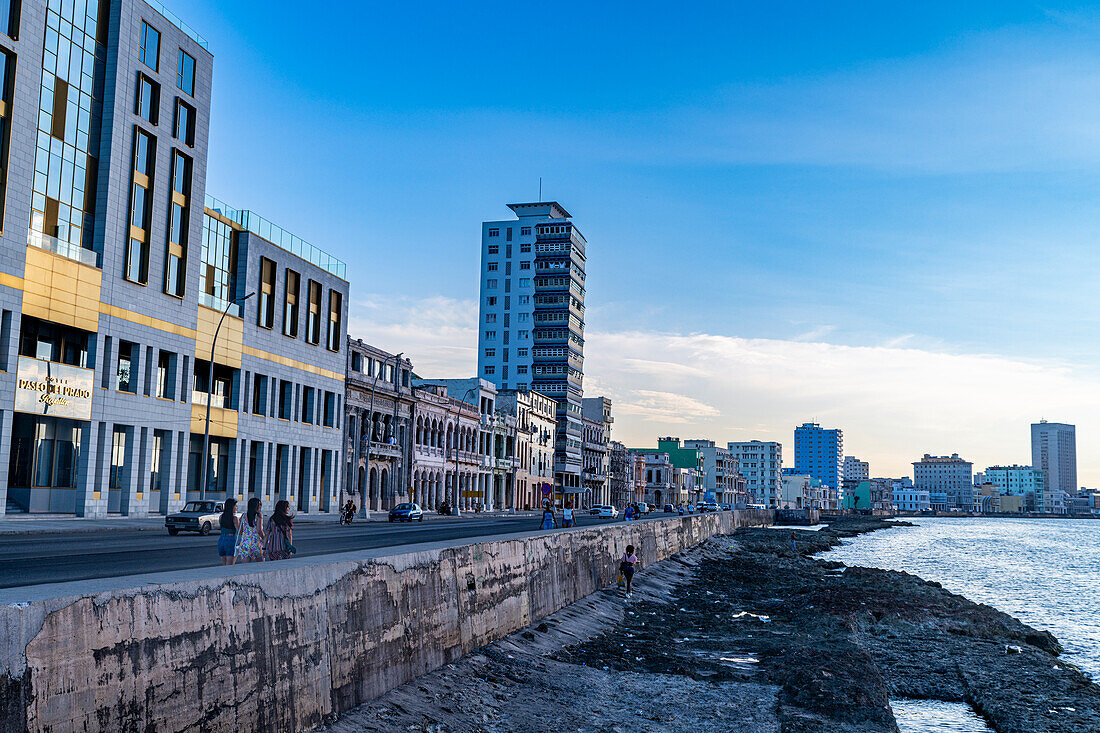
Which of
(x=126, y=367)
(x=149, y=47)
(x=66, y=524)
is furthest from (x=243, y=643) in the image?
(x=149, y=47)

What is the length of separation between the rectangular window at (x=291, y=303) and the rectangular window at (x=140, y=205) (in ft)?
56.6

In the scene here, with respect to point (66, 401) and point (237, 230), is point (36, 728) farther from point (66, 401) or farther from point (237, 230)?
point (237, 230)

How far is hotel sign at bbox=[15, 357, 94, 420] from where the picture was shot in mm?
41216

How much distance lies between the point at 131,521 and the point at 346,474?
3070cm

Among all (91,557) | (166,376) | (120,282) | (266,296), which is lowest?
(91,557)

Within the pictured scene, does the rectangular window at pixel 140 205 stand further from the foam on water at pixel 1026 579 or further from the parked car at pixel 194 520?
the foam on water at pixel 1026 579

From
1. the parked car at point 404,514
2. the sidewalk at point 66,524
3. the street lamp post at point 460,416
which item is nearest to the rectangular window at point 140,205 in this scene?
the sidewalk at point 66,524

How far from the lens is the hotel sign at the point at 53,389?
41216 millimetres

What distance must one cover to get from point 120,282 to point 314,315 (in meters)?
24.4

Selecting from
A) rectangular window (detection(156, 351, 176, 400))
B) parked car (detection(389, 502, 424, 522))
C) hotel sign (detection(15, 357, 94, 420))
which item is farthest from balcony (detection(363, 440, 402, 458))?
hotel sign (detection(15, 357, 94, 420))

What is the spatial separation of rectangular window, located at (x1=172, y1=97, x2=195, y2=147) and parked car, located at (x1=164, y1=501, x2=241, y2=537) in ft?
87.3

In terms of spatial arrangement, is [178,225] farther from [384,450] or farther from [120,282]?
[384,450]

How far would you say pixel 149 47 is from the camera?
2015 inches

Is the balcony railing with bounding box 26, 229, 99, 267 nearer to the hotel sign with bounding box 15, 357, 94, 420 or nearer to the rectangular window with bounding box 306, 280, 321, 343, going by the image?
the hotel sign with bounding box 15, 357, 94, 420
